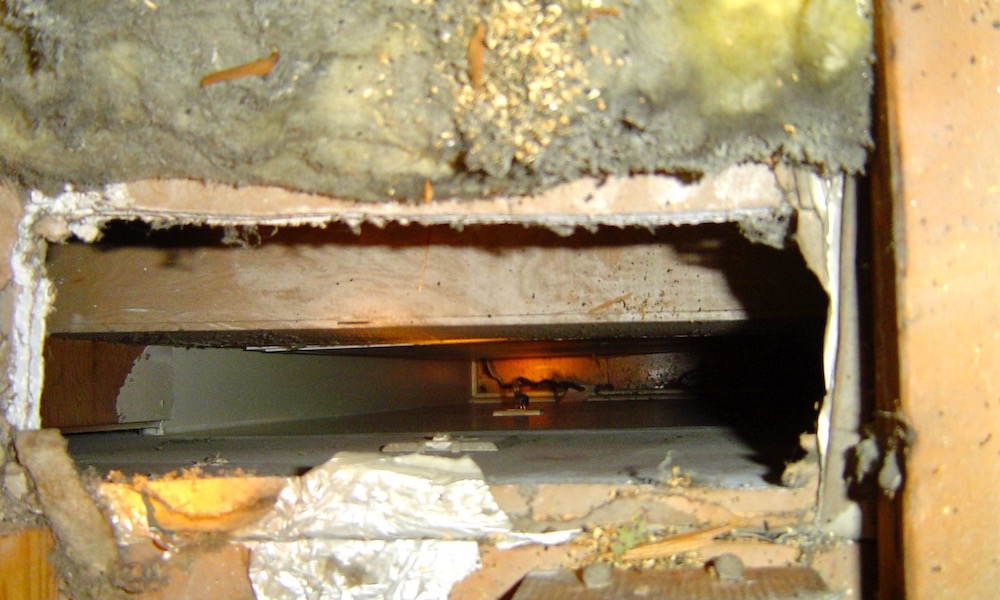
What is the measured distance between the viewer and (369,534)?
2.67 ft

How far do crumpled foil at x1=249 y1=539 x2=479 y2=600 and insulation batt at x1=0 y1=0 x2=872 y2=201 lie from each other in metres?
0.44

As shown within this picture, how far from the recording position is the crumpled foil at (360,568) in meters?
0.81

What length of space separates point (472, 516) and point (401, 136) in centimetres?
47

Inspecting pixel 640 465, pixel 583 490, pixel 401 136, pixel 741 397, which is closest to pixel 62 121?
pixel 401 136

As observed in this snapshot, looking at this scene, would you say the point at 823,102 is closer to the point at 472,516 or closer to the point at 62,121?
the point at 472,516

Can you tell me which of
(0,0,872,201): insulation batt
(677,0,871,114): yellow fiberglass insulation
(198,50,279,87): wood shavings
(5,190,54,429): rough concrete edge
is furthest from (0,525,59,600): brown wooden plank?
(677,0,871,114): yellow fiberglass insulation

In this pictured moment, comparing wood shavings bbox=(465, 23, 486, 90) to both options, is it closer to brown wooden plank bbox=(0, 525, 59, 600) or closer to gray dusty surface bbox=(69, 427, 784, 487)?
gray dusty surface bbox=(69, 427, 784, 487)

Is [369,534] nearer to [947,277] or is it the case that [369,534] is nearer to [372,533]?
[372,533]

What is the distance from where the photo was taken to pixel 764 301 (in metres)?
1.08

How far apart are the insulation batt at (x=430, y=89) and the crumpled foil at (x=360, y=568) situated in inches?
17.5

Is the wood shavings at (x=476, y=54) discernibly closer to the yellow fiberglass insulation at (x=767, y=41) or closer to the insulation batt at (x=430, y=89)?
the insulation batt at (x=430, y=89)

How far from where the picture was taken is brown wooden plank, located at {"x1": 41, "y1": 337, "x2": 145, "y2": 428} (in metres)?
1.39

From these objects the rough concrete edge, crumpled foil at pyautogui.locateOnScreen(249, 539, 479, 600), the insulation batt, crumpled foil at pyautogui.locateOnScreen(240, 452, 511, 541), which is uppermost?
the insulation batt

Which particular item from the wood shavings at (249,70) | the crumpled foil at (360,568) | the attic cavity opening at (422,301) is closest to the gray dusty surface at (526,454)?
the attic cavity opening at (422,301)
